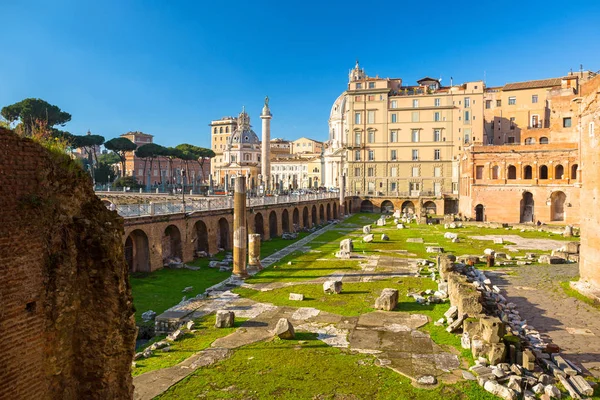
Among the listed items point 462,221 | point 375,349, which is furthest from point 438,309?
point 462,221

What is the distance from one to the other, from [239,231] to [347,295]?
6.16 meters

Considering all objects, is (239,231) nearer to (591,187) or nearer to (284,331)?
(284,331)

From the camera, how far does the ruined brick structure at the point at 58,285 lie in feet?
18.9

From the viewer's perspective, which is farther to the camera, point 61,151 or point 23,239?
point 61,151

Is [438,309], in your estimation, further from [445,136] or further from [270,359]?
[445,136]

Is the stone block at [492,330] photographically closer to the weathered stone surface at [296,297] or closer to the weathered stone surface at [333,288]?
the weathered stone surface at [296,297]

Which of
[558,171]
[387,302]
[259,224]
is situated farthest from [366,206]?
[387,302]

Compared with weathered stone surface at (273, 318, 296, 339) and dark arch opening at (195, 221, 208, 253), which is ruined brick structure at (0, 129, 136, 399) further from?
dark arch opening at (195, 221, 208, 253)

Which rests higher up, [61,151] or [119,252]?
[61,151]

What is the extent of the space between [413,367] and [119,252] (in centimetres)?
704

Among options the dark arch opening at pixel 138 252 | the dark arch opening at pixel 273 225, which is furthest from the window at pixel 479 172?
the dark arch opening at pixel 138 252

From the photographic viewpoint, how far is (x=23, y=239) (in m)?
5.95

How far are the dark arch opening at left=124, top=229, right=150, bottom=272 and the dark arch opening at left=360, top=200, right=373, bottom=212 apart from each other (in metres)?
43.5

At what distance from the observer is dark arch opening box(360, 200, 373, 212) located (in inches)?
2452
